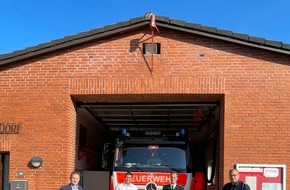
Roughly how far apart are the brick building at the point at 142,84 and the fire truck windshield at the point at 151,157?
3.55 ft

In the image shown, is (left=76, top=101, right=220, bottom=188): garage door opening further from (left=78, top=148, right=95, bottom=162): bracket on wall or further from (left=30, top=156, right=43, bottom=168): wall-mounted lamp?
(left=30, top=156, right=43, bottom=168): wall-mounted lamp

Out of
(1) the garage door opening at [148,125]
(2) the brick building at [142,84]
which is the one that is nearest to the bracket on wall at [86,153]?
(1) the garage door opening at [148,125]

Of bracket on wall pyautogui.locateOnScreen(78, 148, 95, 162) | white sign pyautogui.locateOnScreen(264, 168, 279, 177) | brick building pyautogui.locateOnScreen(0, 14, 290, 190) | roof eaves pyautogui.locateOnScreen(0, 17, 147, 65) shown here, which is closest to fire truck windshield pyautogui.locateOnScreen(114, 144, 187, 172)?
brick building pyautogui.locateOnScreen(0, 14, 290, 190)

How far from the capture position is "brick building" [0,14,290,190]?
11.6 m

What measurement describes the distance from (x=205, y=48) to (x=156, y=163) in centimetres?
300

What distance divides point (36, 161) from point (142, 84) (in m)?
3.05

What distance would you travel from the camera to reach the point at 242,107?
11719 millimetres

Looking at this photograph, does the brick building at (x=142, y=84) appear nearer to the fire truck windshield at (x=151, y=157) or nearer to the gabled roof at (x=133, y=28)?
the gabled roof at (x=133, y=28)

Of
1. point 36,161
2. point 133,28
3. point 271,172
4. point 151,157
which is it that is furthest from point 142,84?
point 271,172

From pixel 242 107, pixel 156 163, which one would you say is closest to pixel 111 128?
pixel 156 163

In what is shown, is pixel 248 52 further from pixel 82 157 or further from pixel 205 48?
pixel 82 157

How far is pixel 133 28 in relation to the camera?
1208cm

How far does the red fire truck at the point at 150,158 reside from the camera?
1206 cm

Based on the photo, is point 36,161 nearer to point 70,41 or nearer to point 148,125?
point 70,41
